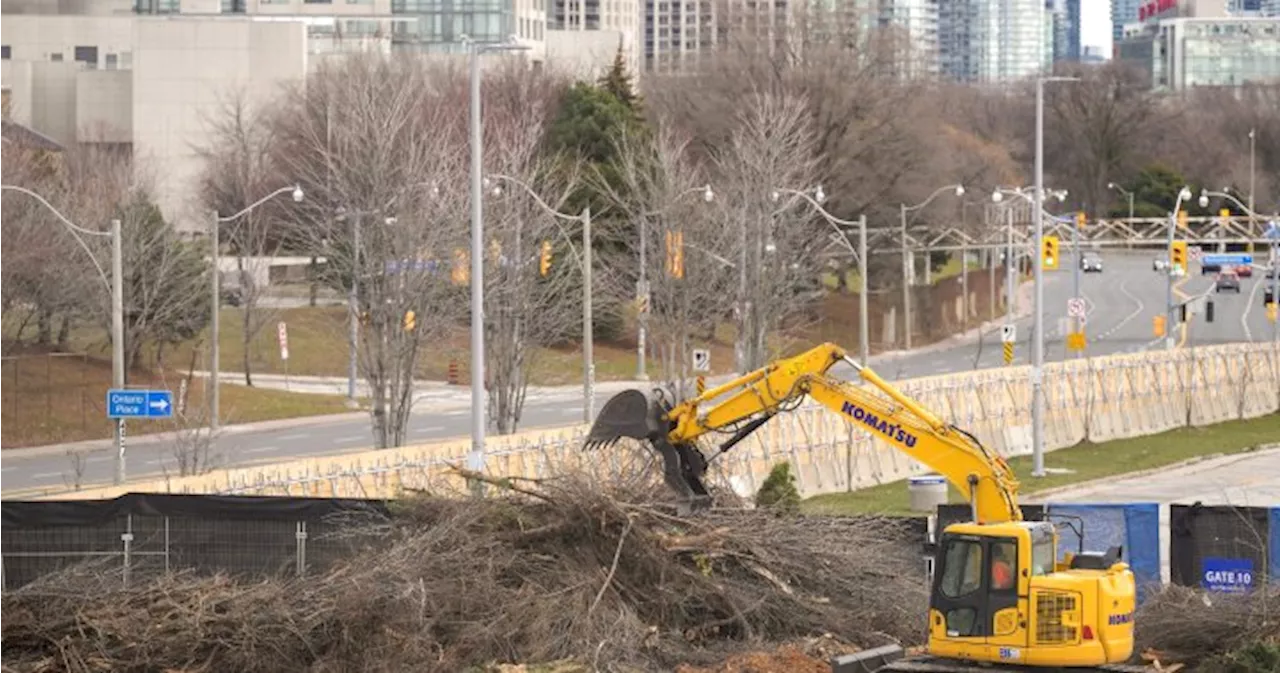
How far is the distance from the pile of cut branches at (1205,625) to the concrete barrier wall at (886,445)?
5.91 m

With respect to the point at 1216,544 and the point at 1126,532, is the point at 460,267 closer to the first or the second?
the point at 1126,532

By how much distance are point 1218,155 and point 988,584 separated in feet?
475

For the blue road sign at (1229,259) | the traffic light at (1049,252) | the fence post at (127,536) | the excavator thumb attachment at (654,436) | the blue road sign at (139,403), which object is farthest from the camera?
the blue road sign at (1229,259)

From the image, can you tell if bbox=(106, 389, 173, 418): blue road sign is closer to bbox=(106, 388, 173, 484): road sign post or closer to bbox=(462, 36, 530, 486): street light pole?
bbox=(106, 388, 173, 484): road sign post

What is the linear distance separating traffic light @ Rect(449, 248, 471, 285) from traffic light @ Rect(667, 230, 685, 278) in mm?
8092

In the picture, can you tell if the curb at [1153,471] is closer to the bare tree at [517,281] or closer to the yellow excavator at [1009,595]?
the bare tree at [517,281]

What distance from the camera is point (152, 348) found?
7356cm

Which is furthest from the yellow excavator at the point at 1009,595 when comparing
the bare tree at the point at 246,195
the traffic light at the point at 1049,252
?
the bare tree at the point at 246,195

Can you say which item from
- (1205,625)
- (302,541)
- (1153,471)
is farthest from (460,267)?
(1205,625)

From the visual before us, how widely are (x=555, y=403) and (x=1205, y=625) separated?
48.0 meters

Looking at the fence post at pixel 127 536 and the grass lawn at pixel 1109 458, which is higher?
the fence post at pixel 127 536

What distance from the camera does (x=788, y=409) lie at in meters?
27.0

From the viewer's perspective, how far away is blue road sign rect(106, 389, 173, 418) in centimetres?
4109

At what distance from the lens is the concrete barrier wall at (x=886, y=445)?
35.5 m
